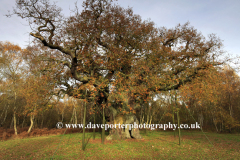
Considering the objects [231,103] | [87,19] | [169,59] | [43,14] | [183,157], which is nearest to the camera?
[183,157]

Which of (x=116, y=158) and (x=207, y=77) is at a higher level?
(x=207, y=77)

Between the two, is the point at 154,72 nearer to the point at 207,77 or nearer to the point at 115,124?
the point at 207,77

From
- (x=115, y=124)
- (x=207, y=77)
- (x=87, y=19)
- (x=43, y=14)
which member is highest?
(x=87, y=19)

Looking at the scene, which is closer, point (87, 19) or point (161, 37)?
point (87, 19)

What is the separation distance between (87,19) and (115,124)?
9889 mm

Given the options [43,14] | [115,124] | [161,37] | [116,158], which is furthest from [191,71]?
[43,14]

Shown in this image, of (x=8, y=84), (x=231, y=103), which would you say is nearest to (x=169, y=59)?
(x=231, y=103)

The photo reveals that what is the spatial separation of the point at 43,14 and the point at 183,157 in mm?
12755

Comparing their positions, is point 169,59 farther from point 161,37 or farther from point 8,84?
point 8,84

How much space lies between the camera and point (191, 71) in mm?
12102

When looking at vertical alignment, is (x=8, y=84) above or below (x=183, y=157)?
above

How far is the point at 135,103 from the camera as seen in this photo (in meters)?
14.2

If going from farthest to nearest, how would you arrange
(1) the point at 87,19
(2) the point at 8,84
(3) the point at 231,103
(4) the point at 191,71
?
(3) the point at 231,103
(2) the point at 8,84
(4) the point at 191,71
(1) the point at 87,19

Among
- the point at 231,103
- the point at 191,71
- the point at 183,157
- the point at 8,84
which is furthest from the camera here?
the point at 231,103
